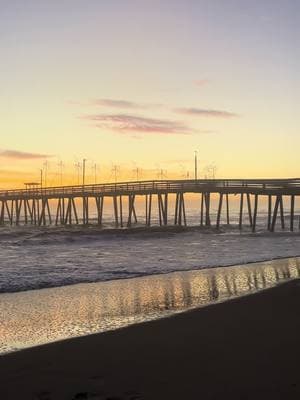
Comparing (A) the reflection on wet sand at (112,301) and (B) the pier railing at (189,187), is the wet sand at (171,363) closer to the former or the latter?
(A) the reflection on wet sand at (112,301)

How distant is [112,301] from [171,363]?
4274 mm

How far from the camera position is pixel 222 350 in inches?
226

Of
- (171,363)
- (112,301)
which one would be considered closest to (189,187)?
(112,301)

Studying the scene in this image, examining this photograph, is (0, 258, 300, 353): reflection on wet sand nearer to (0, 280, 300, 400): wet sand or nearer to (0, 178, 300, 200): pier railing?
(0, 280, 300, 400): wet sand

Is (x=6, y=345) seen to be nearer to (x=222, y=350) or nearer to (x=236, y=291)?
(x=222, y=350)

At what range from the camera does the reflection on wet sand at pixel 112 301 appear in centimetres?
717

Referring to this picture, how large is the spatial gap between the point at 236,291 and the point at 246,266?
198 inches

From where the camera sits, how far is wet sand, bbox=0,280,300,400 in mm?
4477

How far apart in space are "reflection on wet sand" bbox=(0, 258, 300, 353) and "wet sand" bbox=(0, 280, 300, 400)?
2.21 feet

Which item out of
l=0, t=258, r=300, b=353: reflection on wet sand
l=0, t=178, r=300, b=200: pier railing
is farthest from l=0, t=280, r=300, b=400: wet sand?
l=0, t=178, r=300, b=200: pier railing

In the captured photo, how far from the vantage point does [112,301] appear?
372 inches

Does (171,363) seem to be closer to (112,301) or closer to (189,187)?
(112,301)

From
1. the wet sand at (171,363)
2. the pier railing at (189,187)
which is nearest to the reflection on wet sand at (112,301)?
the wet sand at (171,363)

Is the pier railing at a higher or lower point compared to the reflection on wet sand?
higher
